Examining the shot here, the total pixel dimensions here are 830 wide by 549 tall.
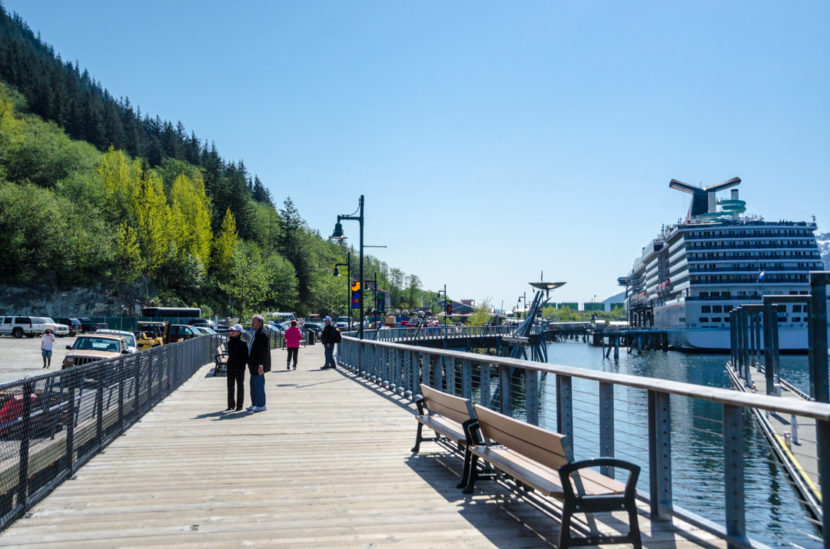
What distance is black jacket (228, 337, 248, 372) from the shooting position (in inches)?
482

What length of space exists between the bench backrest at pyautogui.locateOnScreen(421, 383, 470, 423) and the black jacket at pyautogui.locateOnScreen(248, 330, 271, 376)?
17.7 ft

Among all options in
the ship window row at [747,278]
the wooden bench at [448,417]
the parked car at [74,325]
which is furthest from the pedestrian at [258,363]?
the ship window row at [747,278]

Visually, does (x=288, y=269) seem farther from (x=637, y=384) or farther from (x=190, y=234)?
(x=637, y=384)

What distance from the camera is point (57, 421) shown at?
21.5 feet

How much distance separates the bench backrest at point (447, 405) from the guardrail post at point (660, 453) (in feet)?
5.77

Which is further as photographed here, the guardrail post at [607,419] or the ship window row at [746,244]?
the ship window row at [746,244]

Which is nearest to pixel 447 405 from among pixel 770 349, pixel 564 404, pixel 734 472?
pixel 564 404

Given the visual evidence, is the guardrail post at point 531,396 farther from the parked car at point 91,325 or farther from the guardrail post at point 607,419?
the parked car at point 91,325

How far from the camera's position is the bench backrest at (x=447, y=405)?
20.4 feet

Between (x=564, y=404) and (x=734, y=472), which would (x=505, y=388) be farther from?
(x=734, y=472)

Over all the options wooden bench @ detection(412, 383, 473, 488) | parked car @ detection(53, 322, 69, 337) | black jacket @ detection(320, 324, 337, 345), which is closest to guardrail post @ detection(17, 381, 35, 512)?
wooden bench @ detection(412, 383, 473, 488)

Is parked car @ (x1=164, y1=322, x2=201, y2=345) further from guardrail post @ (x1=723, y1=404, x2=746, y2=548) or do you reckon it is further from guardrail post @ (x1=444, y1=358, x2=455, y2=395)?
guardrail post @ (x1=723, y1=404, x2=746, y2=548)

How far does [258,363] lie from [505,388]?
635cm

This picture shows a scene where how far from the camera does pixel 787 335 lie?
8094 centimetres
